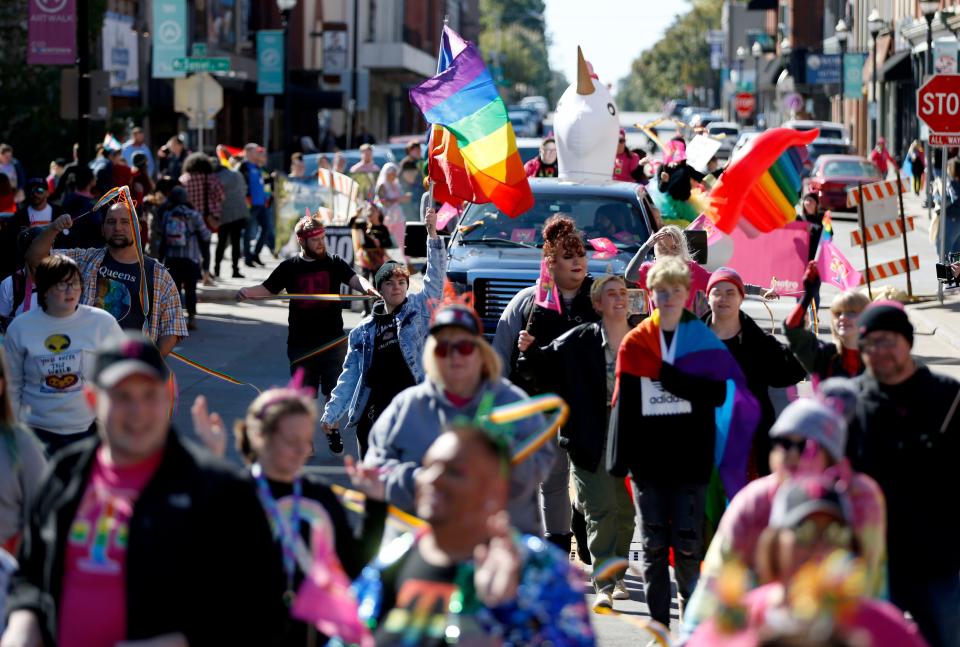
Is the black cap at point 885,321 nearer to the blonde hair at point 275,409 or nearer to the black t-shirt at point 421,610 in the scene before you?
the blonde hair at point 275,409

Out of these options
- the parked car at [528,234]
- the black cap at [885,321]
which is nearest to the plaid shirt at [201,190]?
the parked car at [528,234]

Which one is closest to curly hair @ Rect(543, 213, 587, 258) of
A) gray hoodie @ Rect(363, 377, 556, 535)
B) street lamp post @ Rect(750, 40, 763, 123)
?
gray hoodie @ Rect(363, 377, 556, 535)

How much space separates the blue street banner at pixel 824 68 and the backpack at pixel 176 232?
179 feet

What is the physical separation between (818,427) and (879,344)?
3.20 ft

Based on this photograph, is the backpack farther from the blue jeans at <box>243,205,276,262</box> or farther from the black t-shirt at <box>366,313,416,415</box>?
the black t-shirt at <box>366,313,416,415</box>

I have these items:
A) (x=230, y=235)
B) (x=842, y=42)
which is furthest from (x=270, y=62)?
(x=842, y=42)

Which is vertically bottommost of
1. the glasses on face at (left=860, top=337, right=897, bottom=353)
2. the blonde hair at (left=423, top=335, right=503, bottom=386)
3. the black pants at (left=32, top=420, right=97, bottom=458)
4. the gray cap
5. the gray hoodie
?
the black pants at (left=32, top=420, right=97, bottom=458)

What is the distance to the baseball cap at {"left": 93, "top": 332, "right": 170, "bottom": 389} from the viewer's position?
4.52 m

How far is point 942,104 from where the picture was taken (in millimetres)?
21641

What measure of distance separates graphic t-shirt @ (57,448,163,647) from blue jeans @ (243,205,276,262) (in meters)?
21.2

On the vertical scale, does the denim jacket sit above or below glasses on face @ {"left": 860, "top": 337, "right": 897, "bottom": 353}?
below

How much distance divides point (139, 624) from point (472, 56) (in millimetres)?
8978

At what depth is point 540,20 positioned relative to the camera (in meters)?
200

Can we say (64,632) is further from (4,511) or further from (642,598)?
(642,598)
